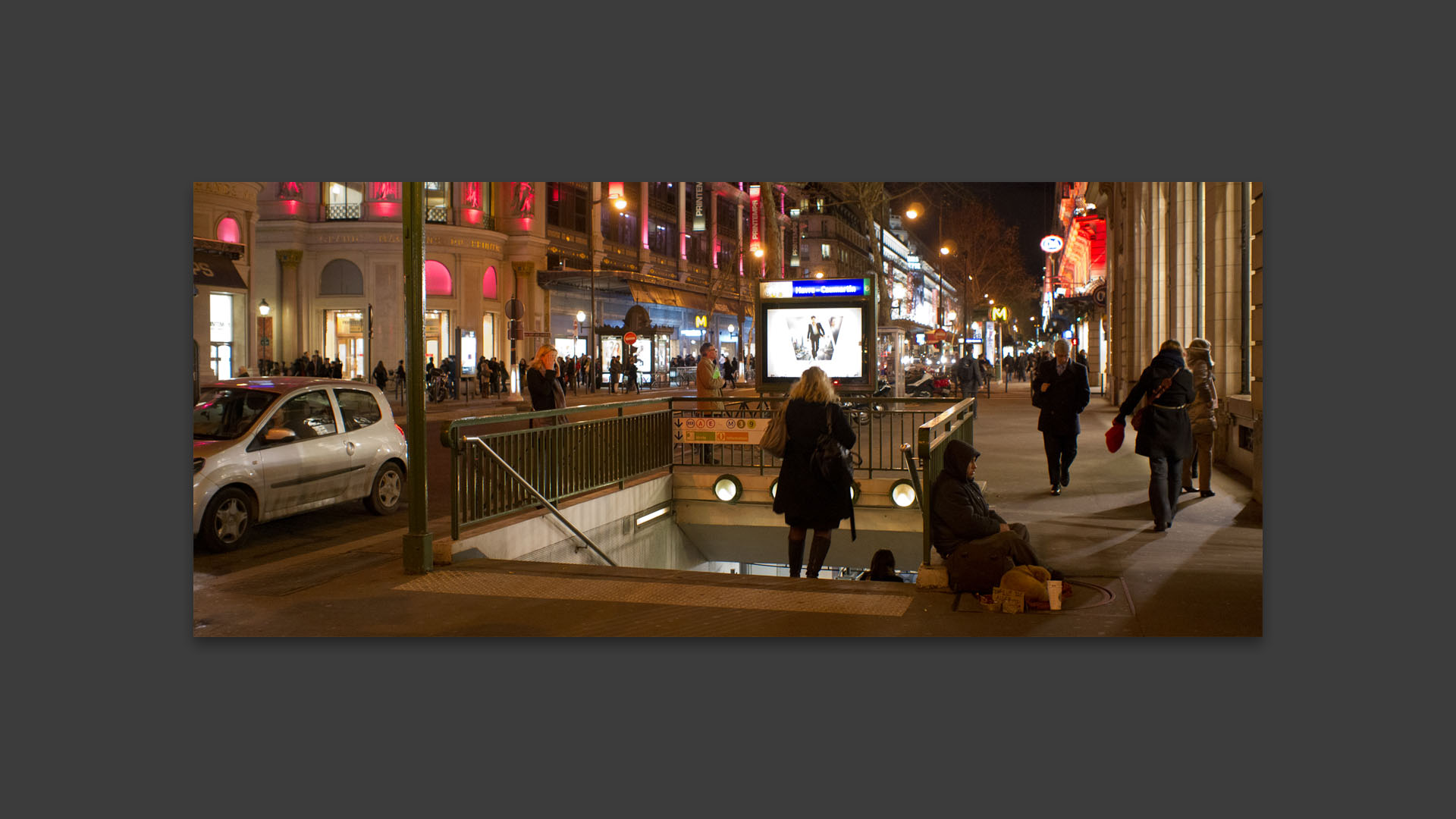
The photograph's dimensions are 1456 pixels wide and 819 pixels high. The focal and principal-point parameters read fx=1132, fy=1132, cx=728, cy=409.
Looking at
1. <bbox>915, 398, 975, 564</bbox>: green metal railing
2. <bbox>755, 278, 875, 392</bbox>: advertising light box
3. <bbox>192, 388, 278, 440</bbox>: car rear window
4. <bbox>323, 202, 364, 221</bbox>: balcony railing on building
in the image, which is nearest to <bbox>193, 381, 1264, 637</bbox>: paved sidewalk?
<bbox>915, 398, 975, 564</bbox>: green metal railing

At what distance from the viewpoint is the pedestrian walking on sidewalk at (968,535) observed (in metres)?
6.86

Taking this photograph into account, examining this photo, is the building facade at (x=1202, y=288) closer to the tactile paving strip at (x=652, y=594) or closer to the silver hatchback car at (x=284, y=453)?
the tactile paving strip at (x=652, y=594)

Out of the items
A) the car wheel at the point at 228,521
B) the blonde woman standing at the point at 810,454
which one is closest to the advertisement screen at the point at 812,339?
the blonde woman standing at the point at 810,454

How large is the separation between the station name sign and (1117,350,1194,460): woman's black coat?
8.84 meters

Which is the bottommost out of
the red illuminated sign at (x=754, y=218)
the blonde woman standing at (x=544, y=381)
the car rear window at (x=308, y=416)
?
the car rear window at (x=308, y=416)

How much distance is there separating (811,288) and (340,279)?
2625cm

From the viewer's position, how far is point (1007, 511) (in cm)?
1080

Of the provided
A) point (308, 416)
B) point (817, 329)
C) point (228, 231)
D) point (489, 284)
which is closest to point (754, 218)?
point (489, 284)

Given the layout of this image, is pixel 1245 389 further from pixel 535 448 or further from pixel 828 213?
pixel 828 213

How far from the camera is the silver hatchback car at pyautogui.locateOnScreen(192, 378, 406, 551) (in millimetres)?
9180

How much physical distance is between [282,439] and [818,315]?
1004 centimetres

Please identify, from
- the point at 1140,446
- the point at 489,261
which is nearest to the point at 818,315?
the point at 1140,446

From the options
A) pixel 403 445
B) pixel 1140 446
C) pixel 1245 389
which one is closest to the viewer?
pixel 1140 446

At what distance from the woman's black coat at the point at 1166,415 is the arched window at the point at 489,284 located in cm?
3488
